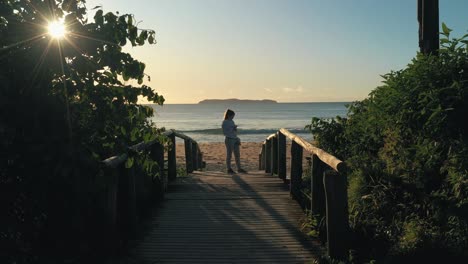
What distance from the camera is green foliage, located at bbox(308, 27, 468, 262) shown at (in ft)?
12.9

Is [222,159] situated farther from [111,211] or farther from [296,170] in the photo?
[111,211]

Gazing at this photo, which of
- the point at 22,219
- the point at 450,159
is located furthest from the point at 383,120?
the point at 22,219

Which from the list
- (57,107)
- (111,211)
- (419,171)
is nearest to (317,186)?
(419,171)

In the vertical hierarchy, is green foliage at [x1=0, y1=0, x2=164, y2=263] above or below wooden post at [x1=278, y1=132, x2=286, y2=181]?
above

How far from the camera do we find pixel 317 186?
557cm

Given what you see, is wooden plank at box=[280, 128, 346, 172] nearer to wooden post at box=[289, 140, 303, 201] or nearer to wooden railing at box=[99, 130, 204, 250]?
Result: wooden post at box=[289, 140, 303, 201]

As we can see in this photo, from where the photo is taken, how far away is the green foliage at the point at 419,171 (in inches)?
155

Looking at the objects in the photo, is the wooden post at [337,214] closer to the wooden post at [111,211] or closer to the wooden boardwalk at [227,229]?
the wooden boardwalk at [227,229]

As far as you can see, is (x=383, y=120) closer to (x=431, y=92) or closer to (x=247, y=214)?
(x=431, y=92)

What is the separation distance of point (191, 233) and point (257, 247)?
0.93 m

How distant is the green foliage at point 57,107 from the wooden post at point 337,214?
6.75 feet

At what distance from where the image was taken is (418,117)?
4.50m

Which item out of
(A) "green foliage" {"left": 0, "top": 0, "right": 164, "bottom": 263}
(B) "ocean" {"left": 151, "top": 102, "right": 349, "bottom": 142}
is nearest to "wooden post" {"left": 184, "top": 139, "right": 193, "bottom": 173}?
(B) "ocean" {"left": 151, "top": 102, "right": 349, "bottom": 142}

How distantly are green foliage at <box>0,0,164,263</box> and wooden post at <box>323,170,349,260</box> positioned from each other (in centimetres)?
206
